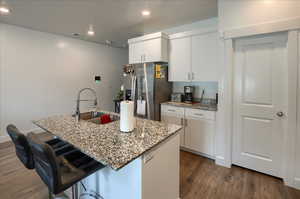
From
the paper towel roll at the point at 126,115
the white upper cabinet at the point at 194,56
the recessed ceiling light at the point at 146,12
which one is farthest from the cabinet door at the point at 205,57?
the paper towel roll at the point at 126,115

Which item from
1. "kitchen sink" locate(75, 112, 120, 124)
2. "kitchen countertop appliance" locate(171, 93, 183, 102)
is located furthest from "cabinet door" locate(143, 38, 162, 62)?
"kitchen sink" locate(75, 112, 120, 124)

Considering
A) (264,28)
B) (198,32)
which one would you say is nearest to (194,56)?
(198,32)

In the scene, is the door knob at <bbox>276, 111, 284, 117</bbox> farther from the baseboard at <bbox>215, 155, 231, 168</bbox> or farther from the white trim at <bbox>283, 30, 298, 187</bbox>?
the baseboard at <bbox>215, 155, 231, 168</bbox>

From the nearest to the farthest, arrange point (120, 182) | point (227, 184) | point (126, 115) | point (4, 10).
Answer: point (120, 182) → point (126, 115) → point (227, 184) → point (4, 10)

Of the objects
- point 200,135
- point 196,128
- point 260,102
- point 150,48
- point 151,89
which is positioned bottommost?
point 200,135

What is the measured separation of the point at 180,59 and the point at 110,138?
2.37 metres

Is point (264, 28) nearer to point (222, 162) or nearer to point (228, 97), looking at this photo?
point (228, 97)

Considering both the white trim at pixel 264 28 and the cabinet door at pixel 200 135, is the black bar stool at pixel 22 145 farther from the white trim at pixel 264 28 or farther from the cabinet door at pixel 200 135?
the white trim at pixel 264 28

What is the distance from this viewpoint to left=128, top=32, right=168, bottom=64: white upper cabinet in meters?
3.20

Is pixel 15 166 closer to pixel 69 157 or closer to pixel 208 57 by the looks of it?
pixel 69 157

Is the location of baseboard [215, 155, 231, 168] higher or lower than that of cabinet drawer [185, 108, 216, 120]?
lower

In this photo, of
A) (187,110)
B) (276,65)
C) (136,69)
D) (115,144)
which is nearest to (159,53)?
(136,69)

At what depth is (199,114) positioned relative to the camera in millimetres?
2816

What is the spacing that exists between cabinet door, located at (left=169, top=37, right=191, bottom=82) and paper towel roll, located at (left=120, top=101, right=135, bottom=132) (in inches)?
76.3
